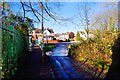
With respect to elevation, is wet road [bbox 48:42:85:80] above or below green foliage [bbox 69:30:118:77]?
below

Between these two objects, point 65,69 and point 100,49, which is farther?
point 100,49

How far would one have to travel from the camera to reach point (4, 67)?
267 inches

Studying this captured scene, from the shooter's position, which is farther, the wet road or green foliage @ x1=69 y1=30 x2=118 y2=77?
green foliage @ x1=69 y1=30 x2=118 y2=77

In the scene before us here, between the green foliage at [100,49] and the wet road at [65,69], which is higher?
the green foliage at [100,49]

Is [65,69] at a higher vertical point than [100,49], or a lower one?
lower

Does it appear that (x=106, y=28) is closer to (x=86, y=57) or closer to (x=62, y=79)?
(x=86, y=57)

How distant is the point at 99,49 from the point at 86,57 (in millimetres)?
1931

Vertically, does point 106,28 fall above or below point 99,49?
above

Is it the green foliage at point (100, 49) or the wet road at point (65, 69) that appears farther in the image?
the green foliage at point (100, 49)

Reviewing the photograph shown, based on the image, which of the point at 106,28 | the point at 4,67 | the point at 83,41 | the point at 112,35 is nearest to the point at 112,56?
the point at 112,35

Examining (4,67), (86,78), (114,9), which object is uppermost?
(114,9)

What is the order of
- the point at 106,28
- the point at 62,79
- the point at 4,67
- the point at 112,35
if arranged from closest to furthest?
the point at 4,67 → the point at 62,79 → the point at 112,35 → the point at 106,28

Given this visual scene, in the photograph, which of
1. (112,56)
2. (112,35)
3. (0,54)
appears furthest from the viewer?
(112,35)

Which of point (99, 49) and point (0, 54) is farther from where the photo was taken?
point (99, 49)
